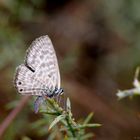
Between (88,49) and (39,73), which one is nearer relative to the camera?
(39,73)

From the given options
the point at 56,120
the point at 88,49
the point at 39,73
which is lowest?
the point at 88,49

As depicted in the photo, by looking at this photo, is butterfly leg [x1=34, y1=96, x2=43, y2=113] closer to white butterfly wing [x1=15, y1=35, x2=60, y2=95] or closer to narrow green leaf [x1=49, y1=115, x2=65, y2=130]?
white butterfly wing [x1=15, y1=35, x2=60, y2=95]

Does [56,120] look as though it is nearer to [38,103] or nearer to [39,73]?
[38,103]

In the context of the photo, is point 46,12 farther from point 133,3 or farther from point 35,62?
point 35,62

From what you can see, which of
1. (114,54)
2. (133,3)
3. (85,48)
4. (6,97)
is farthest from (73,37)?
(6,97)

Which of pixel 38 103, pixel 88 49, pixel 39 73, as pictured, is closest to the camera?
pixel 38 103

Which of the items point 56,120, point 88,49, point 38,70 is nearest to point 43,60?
point 38,70

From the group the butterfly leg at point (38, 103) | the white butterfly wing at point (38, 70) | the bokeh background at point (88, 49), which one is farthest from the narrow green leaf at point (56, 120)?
the bokeh background at point (88, 49)
